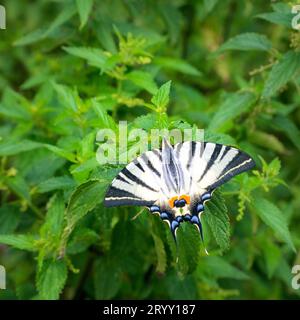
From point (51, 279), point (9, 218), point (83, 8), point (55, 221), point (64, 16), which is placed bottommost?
point (51, 279)

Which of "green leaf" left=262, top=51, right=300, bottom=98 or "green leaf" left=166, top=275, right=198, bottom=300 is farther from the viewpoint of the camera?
"green leaf" left=166, top=275, right=198, bottom=300

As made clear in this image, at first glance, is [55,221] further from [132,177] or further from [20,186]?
[132,177]

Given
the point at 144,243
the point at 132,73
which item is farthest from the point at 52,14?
the point at 144,243

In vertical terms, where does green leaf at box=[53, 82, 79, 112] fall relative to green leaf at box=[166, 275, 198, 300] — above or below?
above

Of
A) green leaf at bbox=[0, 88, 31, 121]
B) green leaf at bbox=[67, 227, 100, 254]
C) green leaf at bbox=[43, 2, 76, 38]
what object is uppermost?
green leaf at bbox=[43, 2, 76, 38]

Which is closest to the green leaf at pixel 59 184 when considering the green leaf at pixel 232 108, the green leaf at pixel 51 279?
the green leaf at pixel 51 279

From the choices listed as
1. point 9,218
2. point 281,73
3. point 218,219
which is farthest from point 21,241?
point 281,73

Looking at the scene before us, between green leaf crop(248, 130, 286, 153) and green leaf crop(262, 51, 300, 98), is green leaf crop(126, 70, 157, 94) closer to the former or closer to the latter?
green leaf crop(262, 51, 300, 98)

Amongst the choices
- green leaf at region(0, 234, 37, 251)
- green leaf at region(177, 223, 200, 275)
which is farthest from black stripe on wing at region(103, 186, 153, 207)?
green leaf at region(0, 234, 37, 251)
